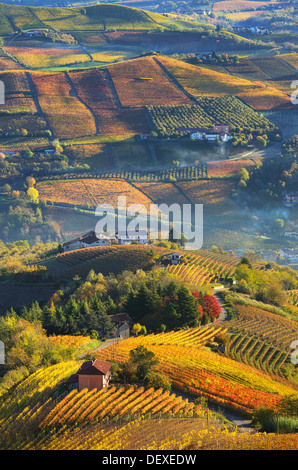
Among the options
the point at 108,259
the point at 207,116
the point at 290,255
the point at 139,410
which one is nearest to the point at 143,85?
the point at 207,116

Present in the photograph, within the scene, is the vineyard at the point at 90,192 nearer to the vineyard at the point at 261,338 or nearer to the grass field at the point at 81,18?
the vineyard at the point at 261,338

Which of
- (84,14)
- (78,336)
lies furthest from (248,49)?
(78,336)

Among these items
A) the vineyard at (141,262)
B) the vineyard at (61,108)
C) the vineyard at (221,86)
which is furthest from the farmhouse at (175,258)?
the vineyard at (221,86)

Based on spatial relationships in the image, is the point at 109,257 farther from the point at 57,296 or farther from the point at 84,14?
the point at 84,14

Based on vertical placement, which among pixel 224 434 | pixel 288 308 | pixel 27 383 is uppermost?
pixel 224 434

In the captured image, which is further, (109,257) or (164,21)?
(164,21)

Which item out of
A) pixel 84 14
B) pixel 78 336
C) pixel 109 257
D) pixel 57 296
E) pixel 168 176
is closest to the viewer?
pixel 78 336

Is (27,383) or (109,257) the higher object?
(27,383)

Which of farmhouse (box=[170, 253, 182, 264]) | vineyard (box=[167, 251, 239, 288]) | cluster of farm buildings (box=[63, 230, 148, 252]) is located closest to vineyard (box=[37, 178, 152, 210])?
cluster of farm buildings (box=[63, 230, 148, 252])

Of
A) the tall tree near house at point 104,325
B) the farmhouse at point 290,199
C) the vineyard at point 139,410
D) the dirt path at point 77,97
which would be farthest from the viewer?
the dirt path at point 77,97
